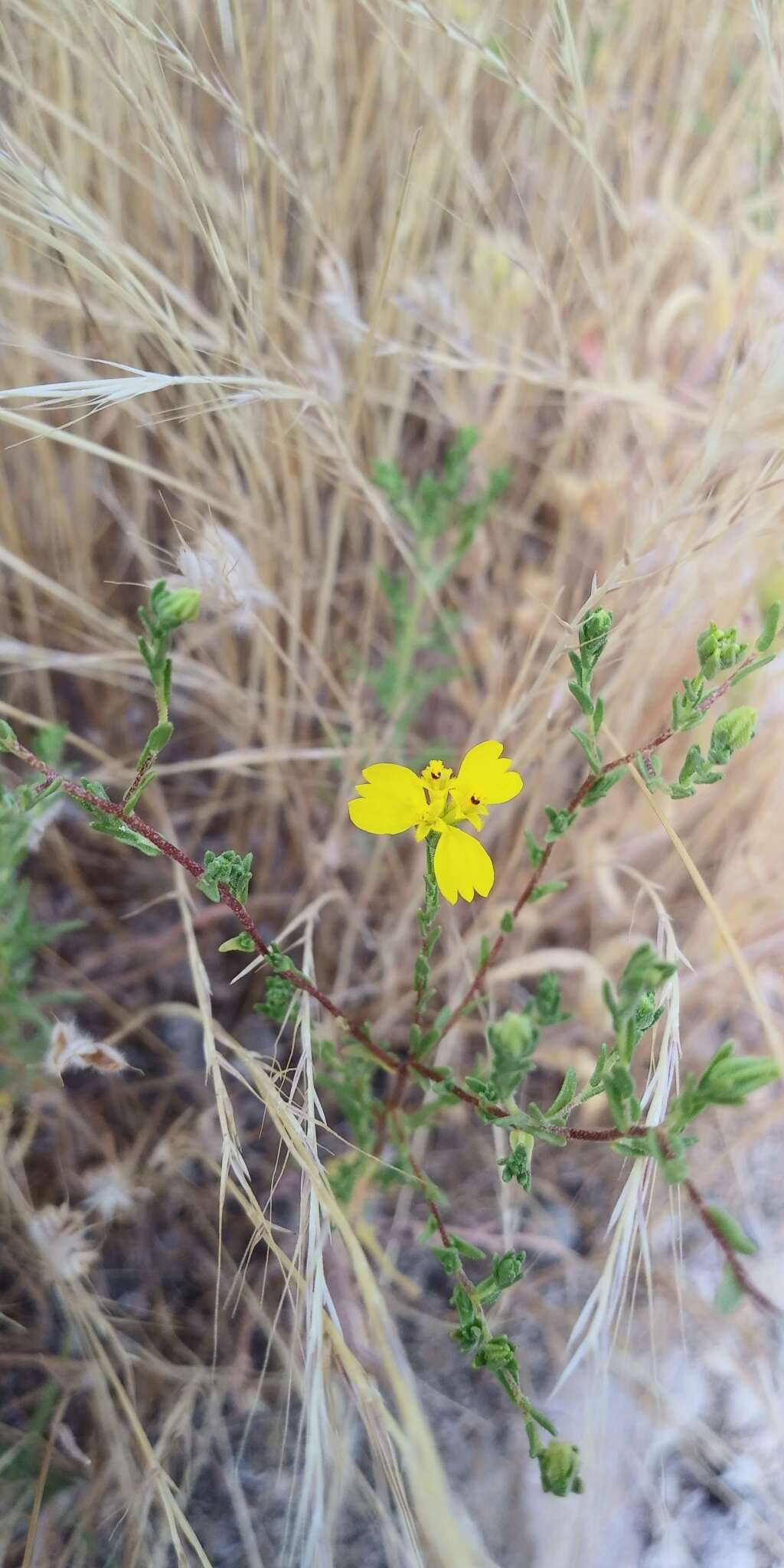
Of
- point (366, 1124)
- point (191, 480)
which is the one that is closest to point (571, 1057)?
point (366, 1124)

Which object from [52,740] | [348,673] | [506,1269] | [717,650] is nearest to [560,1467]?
[506,1269]

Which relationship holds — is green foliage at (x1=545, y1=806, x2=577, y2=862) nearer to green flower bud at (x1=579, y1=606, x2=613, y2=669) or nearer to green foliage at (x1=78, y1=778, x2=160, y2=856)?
green flower bud at (x1=579, y1=606, x2=613, y2=669)

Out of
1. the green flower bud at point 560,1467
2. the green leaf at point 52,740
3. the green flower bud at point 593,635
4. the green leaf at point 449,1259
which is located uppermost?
the green flower bud at point 593,635

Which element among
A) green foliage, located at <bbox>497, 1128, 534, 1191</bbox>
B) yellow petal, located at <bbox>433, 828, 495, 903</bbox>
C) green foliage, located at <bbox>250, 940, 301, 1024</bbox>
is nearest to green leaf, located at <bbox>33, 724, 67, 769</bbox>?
green foliage, located at <bbox>250, 940, 301, 1024</bbox>

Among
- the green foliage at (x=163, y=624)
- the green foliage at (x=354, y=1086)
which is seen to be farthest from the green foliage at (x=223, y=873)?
the green foliage at (x=354, y=1086)

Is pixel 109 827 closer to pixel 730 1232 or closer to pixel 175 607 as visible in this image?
pixel 175 607

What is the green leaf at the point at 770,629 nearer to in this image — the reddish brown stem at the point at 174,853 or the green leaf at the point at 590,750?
the green leaf at the point at 590,750

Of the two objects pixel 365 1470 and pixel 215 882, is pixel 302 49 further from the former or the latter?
pixel 365 1470
